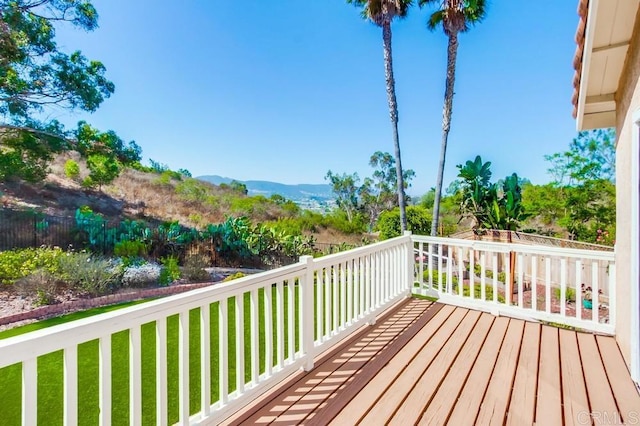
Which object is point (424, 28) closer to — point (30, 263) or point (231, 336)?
point (231, 336)

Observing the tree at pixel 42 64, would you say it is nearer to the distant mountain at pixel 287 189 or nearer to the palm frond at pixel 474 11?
the palm frond at pixel 474 11

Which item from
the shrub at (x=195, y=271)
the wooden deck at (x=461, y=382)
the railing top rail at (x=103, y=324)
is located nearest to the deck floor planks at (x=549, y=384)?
the wooden deck at (x=461, y=382)

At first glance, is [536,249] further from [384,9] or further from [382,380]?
[384,9]

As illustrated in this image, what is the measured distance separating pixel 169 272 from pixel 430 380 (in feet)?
23.4

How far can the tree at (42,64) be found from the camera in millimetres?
7570

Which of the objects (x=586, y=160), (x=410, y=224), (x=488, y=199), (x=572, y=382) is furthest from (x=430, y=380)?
(x=586, y=160)

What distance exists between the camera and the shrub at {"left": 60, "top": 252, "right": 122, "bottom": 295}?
21.3ft

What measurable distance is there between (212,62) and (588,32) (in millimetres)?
15201

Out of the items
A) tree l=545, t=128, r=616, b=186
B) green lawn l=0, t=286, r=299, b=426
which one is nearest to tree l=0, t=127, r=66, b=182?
green lawn l=0, t=286, r=299, b=426

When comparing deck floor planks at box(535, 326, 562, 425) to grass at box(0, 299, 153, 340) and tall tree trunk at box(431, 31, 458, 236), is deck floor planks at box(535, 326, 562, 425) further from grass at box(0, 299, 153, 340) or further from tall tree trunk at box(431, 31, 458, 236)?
tall tree trunk at box(431, 31, 458, 236)

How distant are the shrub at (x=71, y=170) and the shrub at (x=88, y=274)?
6.51 meters

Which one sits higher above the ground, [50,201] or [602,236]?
[50,201]

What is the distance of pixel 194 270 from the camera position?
818 cm

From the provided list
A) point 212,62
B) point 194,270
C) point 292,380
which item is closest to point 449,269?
point 292,380
